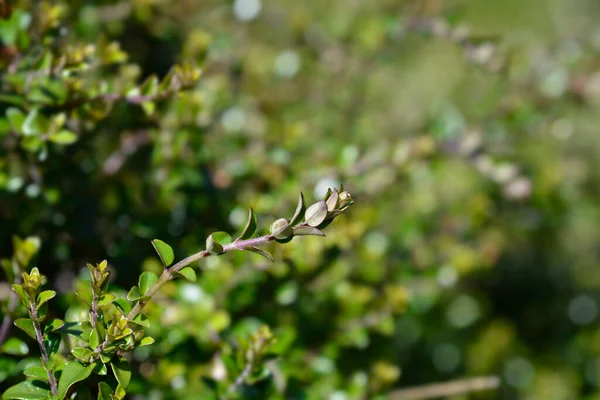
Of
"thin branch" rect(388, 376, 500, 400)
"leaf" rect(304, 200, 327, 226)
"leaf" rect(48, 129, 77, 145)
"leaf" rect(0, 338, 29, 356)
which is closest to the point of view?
"leaf" rect(304, 200, 327, 226)

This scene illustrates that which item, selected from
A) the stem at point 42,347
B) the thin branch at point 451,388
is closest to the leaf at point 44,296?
the stem at point 42,347

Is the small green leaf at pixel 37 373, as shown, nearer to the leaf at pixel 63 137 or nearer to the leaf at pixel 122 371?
the leaf at pixel 122 371

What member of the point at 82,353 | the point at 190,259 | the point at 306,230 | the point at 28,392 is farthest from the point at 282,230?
the point at 28,392

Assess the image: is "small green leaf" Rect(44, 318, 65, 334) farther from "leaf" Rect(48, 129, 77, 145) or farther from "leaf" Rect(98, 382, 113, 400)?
"leaf" Rect(48, 129, 77, 145)

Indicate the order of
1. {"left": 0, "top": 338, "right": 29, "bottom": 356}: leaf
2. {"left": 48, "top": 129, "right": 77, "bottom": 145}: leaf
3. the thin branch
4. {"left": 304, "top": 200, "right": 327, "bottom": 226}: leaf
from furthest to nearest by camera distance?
the thin branch, {"left": 48, "top": 129, "right": 77, "bottom": 145}: leaf, {"left": 0, "top": 338, "right": 29, "bottom": 356}: leaf, {"left": 304, "top": 200, "right": 327, "bottom": 226}: leaf

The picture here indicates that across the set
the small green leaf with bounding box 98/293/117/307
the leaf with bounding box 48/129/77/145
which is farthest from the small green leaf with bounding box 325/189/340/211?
the leaf with bounding box 48/129/77/145
